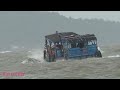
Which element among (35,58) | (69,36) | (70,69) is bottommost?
(70,69)

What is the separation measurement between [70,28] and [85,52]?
494 feet

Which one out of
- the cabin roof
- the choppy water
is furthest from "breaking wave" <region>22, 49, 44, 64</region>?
the choppy water

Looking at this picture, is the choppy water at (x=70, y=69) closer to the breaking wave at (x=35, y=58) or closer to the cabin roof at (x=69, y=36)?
the cabin roof at (x=69, y=36)

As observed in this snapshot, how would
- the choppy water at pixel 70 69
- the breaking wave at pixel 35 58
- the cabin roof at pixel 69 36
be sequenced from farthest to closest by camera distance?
the breaking wave at pixel 35 58, the cabin roof at pixel 69 36, the choppy water at pixel 70 69

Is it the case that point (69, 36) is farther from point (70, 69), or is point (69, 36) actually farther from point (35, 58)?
point (70, 69)

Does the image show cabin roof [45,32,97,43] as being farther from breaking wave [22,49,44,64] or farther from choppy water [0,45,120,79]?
choppy water [0,45,120,79]

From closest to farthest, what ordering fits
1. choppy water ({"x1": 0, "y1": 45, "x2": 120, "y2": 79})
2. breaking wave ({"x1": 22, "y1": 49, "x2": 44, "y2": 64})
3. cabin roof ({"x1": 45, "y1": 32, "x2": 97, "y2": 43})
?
choppy water ({"x1": 0, "y1": 45, "x2": 120, "y2": 79})
cabin roof ({"x1": 45, "y1": 32, "x2": 97, "y2": 43})
breaking wave ({"x1": 22, "y1": 49, "x2": 44, "y2": 64})

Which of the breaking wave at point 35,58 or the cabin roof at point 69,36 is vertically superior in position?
the cabin roof at point 69,36

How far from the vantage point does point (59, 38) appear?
1192 inches

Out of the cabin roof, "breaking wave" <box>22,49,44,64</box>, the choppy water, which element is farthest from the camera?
"breaking wave" <box>22,49,44,64</box>

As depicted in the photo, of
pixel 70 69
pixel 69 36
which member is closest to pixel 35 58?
pixel 69 36

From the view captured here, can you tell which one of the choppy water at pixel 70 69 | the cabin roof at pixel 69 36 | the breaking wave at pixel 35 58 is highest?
the cabin roof at pixel 69 36

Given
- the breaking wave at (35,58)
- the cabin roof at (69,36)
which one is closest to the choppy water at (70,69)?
the cabin roof at (69,36)

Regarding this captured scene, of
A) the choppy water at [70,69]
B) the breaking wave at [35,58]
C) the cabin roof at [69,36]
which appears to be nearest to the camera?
the choppy water at [70,69]
